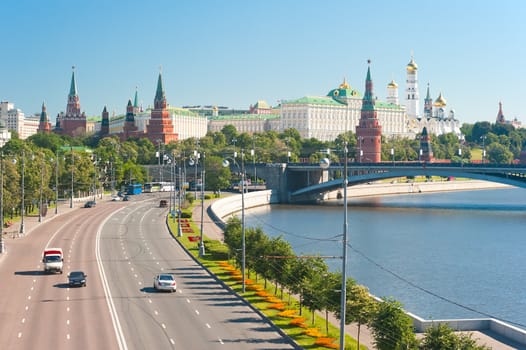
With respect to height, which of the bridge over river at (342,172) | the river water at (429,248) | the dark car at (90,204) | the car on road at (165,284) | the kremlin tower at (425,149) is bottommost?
the river water at (429,248)

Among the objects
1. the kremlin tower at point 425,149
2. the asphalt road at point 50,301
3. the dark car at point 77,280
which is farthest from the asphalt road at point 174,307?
the kremlin tower at point 425,149

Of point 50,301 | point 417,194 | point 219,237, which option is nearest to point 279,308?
point 50,301

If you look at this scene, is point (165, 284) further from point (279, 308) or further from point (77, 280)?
point (279, 308)

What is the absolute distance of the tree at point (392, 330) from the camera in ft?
100

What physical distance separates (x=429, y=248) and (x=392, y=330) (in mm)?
44341

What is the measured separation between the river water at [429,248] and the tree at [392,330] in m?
4.13

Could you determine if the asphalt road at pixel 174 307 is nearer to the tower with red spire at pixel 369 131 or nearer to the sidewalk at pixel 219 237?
the sidewalk at pixel 219 237

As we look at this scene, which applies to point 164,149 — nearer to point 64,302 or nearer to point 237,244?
point 237,244

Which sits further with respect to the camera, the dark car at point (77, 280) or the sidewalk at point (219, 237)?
the dark car at point (77, 280)

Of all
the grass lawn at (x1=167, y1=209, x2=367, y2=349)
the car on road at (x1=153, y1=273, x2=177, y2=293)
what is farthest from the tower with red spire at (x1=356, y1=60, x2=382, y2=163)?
the car on road at (x1=153, y1=273, x2=177, y2=293)

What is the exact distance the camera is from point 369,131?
187 meters

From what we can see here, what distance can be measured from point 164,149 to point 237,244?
422 ft

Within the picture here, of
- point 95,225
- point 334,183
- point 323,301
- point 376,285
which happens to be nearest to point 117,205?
point 95,225

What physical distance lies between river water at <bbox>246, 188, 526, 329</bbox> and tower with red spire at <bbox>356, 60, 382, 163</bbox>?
50.6 metres
